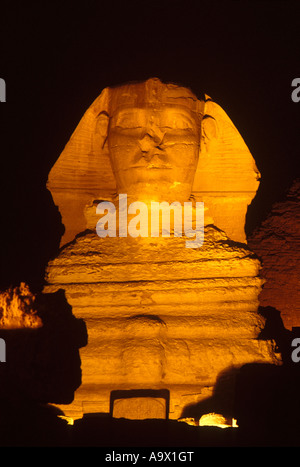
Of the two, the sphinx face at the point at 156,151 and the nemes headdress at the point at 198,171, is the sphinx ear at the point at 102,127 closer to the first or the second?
the nemes headdress at the point at 198,171

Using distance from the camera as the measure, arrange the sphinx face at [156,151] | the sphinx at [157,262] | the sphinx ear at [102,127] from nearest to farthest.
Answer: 1. the sphinx at [157,262]
2. the sphinx face at [156,151]
3. the sphinx ear at [102,127]

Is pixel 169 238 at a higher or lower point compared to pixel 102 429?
higher

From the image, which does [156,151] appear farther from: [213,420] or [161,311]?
[213,420]

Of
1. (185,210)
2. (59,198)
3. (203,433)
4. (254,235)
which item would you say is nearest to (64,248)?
(59,198)

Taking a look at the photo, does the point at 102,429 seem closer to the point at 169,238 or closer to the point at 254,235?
the point at 169,238

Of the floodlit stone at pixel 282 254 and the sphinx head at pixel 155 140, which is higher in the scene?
the sphinx head at pixel 155 140

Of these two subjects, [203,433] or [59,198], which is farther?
[59,198]

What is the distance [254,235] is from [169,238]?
3827 millimetres

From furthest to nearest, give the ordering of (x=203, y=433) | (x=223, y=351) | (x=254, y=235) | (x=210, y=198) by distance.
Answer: (x=254, y=235), (x=210, y=198), (x=223, y=351), (x=203, y=433)

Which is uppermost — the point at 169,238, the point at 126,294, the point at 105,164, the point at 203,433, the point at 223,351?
the point at 105,164

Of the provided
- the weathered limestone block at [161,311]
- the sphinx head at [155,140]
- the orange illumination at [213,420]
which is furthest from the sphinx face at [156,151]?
the orange illumination at [213,420]

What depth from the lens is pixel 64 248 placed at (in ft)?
29.2

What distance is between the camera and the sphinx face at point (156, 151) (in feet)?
28.7

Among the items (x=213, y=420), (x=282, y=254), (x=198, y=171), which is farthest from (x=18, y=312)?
(x=282, y=254)
